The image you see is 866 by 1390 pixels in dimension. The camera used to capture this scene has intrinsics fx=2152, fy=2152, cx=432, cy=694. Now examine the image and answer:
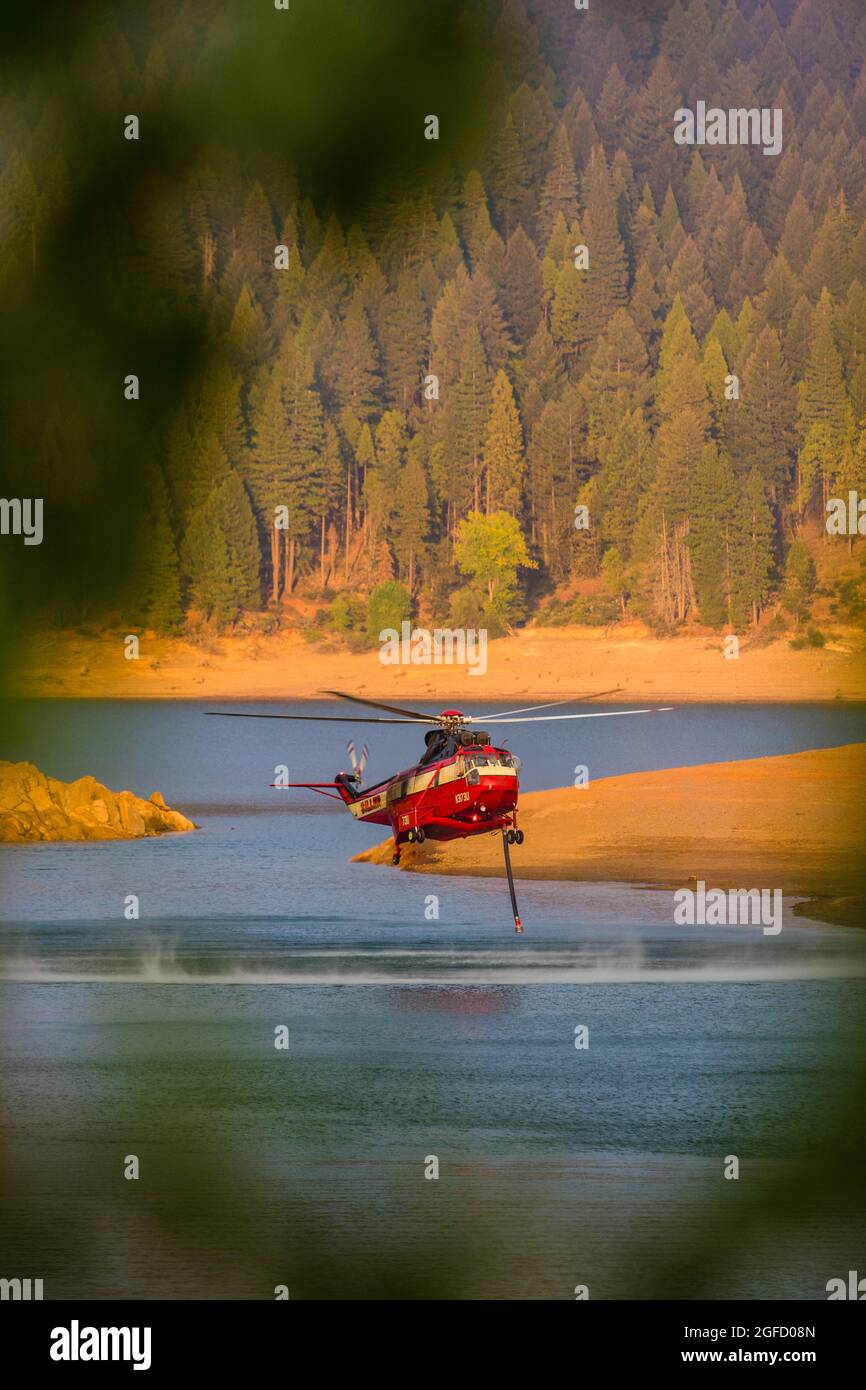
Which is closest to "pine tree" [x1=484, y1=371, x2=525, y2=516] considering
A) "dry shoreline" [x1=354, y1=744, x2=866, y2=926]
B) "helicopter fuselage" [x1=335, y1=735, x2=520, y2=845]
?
"dry shoreline" [x1=354, y1=744, x2=866, y2=926]

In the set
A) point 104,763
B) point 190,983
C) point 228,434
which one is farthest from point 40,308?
point 228,434

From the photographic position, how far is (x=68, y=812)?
33844mm

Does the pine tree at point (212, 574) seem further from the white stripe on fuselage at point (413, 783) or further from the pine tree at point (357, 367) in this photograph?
the white stripe on fuselage at point (413, 783)

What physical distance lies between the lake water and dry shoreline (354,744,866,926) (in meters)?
0.94

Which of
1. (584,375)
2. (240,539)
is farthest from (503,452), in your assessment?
(240,539)

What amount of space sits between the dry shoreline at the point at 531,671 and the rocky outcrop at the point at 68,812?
74.9ft

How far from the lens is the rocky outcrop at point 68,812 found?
33062 mm

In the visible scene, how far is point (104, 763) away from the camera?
168 feet

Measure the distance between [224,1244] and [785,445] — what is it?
198 ft

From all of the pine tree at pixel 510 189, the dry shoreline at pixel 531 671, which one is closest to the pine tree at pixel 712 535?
the dry shoreline at pixel 531 671

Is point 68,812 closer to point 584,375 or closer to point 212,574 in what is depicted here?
point 212,574

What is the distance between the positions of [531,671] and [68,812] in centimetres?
2912

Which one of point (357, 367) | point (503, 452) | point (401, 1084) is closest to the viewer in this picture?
point (401, 1084)

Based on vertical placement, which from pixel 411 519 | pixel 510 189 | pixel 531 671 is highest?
pixel 510 189
